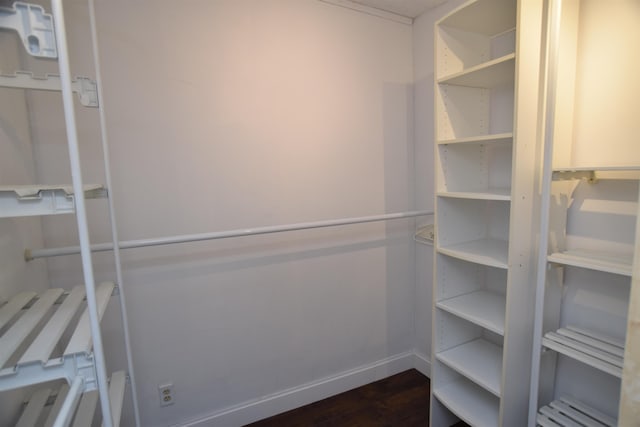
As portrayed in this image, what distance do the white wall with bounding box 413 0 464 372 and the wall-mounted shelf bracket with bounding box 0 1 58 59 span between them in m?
2.05

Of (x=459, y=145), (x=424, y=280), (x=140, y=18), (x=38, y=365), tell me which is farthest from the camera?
(x=424, y=280)

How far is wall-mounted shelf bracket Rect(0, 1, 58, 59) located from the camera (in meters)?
0.75

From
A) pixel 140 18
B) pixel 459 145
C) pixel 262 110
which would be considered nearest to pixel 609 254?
pixel 459 145

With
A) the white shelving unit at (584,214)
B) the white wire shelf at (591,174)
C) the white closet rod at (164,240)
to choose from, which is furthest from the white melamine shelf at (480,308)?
the white wire shelf at (591,174)

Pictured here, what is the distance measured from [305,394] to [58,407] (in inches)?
56.3

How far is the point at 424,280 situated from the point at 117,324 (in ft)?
6.37

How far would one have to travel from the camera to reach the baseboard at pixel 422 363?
2.47 m

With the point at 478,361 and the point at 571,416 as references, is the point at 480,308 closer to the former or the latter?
the point at 478,361

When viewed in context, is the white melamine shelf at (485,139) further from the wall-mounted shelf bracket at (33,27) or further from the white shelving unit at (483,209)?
the wall-mounted shelf bracket at (33,27)

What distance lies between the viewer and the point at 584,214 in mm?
1541

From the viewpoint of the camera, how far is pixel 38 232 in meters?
1.49

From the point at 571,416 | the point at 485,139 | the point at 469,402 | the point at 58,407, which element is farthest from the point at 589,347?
the point at 58,407

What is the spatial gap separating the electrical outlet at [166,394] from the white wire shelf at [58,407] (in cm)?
50

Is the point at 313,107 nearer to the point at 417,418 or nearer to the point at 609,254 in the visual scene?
the point at 609,254
